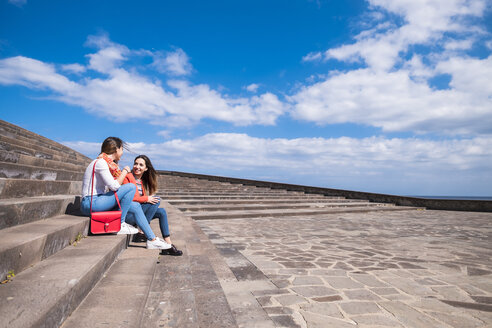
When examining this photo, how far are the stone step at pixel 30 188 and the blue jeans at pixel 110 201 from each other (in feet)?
2.10

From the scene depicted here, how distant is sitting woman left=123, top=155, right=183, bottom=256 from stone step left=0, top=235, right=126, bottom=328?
1.16 m

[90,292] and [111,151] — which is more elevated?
[111,151]

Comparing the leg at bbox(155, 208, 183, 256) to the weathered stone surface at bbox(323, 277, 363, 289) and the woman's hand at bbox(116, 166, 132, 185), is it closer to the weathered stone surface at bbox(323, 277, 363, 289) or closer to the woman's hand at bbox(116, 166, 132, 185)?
the woman's hand at bbox(116, 166, 132, 185)

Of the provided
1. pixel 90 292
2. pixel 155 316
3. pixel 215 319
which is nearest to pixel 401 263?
pixel 215 319

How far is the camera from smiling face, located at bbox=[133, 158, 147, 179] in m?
3.99

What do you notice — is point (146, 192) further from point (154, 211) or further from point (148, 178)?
point (154, 211)

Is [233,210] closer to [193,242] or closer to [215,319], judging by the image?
[193,242]

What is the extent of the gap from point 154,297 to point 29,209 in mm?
1503

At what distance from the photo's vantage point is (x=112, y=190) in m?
3.31

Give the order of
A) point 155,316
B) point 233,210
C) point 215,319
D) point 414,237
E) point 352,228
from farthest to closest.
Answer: point 233,210
point 352,228
point 414,237
point 215,319
point 155,316

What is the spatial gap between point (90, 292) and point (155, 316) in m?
0.54

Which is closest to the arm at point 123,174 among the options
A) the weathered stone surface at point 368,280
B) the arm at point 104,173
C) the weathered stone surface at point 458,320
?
the arm at point 104,173

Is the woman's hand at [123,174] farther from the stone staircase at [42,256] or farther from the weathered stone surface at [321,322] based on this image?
the weathered stone surface at [321,322]

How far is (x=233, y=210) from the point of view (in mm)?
9336
